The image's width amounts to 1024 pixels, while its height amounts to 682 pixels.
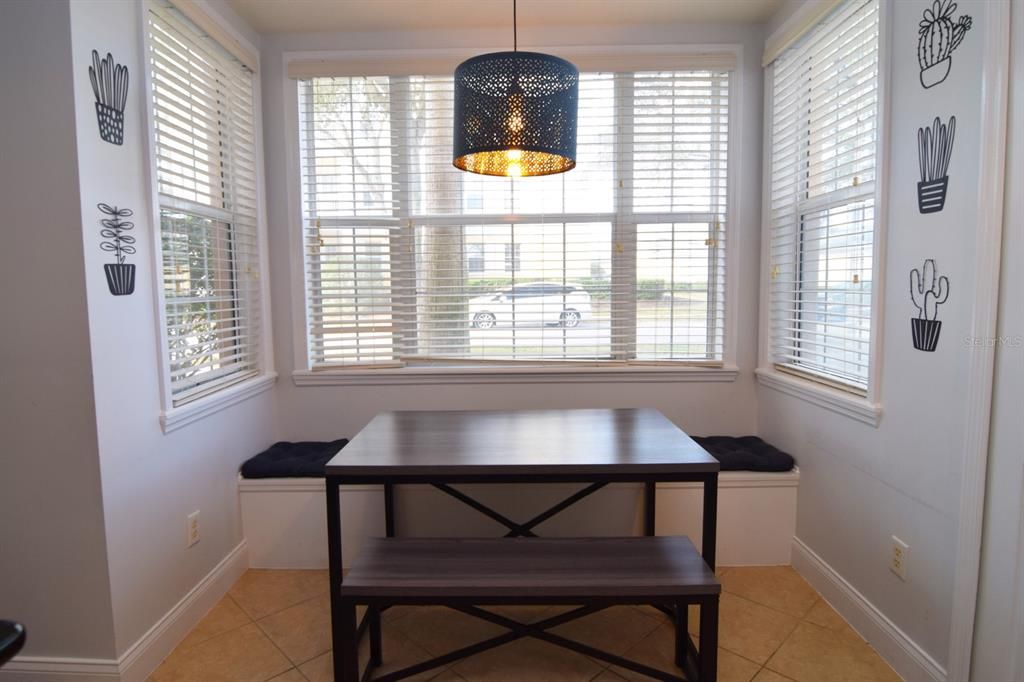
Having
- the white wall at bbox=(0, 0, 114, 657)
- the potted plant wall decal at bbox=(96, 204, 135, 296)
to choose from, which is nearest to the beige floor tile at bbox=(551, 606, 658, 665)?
the white wall at bbox=(0, 0, 114, 657)

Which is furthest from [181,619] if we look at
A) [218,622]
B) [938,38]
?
[938,38]

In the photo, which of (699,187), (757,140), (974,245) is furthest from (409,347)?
(974,245)

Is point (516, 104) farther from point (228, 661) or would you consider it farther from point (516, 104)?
point (228, 661)

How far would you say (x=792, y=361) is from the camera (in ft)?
8.43

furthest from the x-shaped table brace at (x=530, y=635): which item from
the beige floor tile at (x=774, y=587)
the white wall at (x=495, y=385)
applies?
the white wall at (x=495, y=385)

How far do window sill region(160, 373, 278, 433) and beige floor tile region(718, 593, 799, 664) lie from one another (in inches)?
87.3

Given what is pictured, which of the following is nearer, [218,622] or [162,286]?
[162,286]

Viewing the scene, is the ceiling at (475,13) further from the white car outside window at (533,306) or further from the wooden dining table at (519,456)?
the wooden dining table at (519,456)

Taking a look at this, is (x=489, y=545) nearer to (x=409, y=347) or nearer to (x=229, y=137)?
(x=409, y=347)

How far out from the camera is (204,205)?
2.29 meters

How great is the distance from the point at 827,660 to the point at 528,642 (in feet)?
3.48

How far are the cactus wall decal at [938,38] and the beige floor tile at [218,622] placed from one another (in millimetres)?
3128

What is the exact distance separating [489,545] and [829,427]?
4.95 feet

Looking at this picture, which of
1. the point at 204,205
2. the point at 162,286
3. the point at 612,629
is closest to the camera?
the point at 162,286
